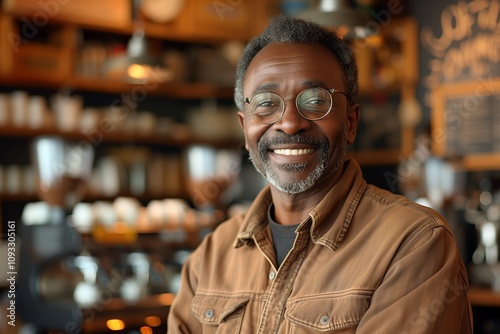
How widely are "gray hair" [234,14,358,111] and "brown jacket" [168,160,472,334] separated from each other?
20 cm

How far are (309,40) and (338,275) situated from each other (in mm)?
531

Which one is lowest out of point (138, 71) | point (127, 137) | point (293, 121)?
point (127, 137)

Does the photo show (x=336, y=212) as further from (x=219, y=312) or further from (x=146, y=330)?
(x=146, y=330)

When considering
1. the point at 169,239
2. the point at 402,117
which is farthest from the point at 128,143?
the point at 402,117

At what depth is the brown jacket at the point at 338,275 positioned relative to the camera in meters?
1.40

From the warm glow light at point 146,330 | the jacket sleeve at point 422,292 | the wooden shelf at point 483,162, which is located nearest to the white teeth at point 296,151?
the jacket sleeve at point 422,292

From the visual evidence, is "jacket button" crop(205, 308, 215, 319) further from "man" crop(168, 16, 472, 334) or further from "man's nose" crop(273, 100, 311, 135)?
"man's nose" crop(273, 100, 311, 135)

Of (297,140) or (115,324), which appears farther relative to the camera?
(115,324)

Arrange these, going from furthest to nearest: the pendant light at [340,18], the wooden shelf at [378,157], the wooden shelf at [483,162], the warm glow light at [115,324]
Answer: the wooden shelf at [378,157]
the wooden shelf at [483,162]
the warm glow light at [115,324]
the pendant light at [340,18]

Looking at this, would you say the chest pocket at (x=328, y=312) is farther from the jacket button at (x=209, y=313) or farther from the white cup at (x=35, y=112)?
the white cup at (x=35, y=112)

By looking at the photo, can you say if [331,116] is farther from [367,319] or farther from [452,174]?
[452,174]

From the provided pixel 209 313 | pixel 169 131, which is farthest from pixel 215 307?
pixel 169 131

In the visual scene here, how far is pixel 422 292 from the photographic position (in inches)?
54.4

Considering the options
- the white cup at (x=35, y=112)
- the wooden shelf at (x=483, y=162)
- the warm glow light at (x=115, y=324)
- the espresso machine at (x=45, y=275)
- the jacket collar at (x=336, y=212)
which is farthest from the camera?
the wooden shelf at (x=483, y=162)
